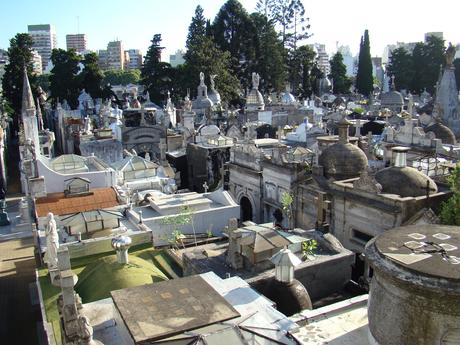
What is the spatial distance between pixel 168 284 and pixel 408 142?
23933 millimetres

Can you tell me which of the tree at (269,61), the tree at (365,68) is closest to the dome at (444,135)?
the tree at (269,61)

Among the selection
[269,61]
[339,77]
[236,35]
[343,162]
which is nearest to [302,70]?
[339,77]

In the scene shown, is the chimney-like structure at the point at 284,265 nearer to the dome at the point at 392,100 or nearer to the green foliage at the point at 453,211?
the green foliage at the point at 453,211

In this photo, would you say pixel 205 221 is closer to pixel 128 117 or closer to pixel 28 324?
pixel 28 324

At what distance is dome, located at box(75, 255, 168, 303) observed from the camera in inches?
558

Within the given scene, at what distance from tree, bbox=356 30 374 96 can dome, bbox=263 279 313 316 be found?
279ft

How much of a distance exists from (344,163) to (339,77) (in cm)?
8170

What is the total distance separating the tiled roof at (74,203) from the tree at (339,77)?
84193 millimetres

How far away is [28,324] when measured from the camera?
19.8 meters

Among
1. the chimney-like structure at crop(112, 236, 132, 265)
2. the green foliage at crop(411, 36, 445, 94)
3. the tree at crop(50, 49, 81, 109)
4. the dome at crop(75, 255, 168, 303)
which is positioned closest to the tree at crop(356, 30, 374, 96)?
the green foliage at crop(411, 36, 445, 94)

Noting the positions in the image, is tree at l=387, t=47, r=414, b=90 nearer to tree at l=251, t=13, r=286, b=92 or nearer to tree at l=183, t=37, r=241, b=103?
tree at l=251, t=13, r=286, b=92

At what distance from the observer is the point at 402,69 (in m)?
93.2

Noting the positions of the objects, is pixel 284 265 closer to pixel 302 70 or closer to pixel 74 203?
pixel 74 203

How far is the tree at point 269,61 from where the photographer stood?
80312 mm
